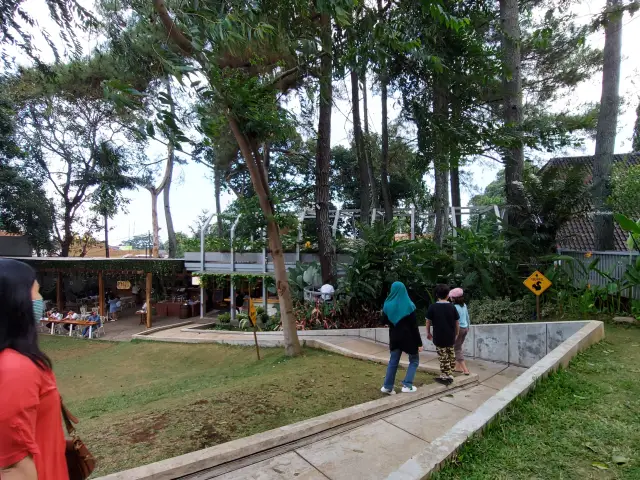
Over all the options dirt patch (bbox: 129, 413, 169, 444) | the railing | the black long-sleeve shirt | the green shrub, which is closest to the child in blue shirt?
the black long-sleeve shirt

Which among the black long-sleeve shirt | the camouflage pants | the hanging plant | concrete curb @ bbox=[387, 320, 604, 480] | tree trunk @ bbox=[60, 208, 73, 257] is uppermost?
tree trunk @ bbox=[60, 208, 73, 257]

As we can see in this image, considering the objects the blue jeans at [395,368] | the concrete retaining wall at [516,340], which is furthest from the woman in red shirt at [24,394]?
the concrete retaining wall at [516,340]

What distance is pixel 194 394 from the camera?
5.82 metres

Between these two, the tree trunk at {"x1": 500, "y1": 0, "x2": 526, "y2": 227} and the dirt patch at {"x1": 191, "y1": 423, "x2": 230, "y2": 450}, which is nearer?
the dirt patch at {"x1": 191, "y1": 423, "x2": 230, "y2": 450}

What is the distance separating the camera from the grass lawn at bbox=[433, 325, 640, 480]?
2545 millimetres

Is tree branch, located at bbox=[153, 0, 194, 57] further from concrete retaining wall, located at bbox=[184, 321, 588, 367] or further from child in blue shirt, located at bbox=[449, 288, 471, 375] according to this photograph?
concrete retaining wall, located at bbox=[184, 321, 588, 367]

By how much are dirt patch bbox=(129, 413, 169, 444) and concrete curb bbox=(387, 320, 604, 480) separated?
110 inches

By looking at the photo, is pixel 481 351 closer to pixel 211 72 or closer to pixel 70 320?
pixel 211 72

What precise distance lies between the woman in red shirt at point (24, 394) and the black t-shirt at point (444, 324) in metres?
4.82

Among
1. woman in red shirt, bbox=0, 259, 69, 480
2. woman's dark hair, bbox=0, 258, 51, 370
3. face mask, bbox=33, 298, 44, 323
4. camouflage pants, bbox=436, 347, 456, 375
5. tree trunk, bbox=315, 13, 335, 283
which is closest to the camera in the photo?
woman in red shirt, bbox=0, 259, 69, 480

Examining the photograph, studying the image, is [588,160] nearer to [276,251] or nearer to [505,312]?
[505,312]

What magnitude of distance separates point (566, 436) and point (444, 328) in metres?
2.58

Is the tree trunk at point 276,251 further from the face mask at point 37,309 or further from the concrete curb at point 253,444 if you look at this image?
the face mask at point 37,309

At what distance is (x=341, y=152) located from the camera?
21812mm
